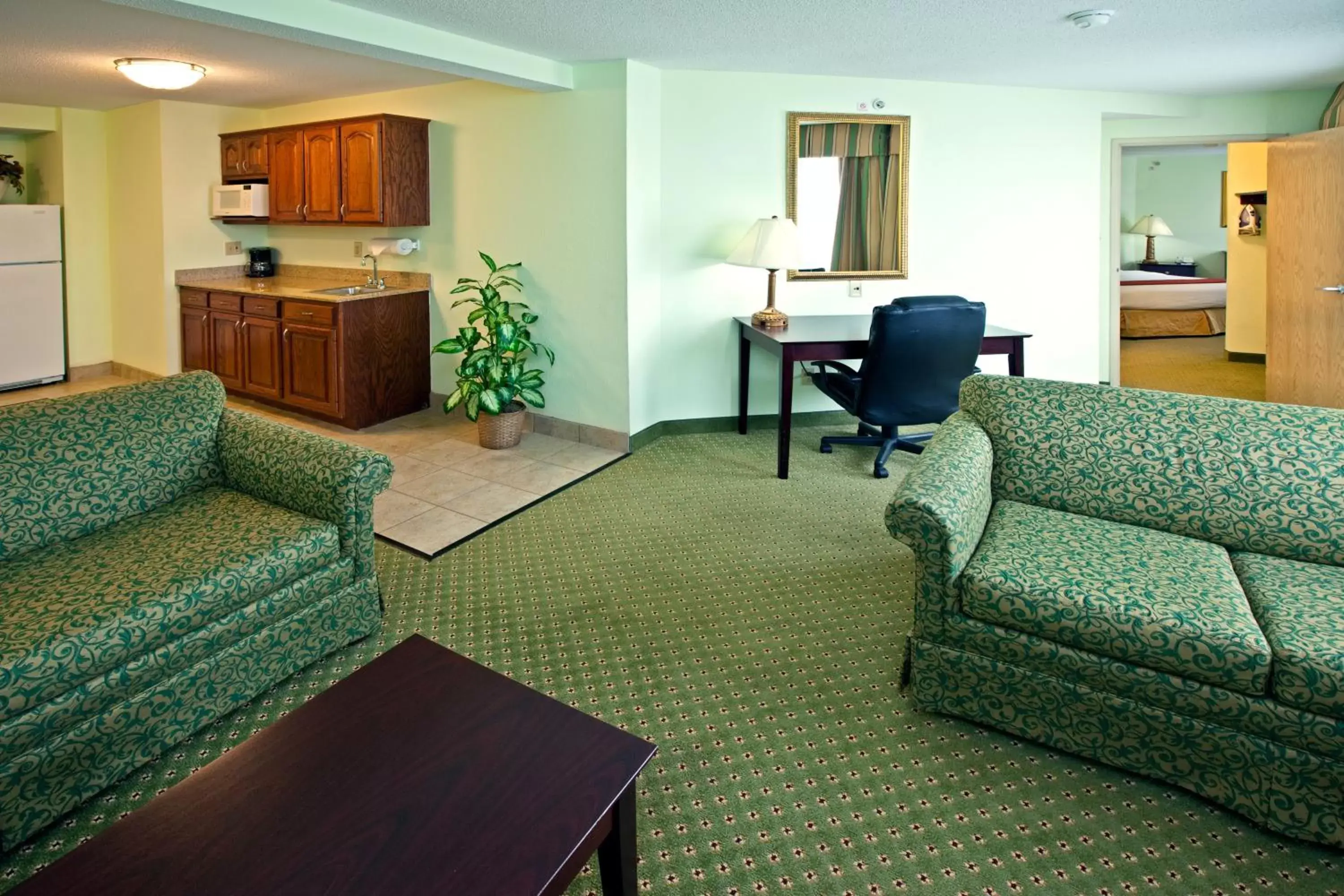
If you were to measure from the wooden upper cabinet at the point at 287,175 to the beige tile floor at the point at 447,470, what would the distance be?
1.36 metres

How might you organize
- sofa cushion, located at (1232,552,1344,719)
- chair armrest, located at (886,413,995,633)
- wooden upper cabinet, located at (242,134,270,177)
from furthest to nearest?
1. wooden upper cabinet, located at (242,134,270,177)
2. chair armrest, located at (886,413,995,633)
3. sofa cushion, located at (1232,552,1344,719)

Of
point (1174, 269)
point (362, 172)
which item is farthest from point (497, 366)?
point (1174, 269)

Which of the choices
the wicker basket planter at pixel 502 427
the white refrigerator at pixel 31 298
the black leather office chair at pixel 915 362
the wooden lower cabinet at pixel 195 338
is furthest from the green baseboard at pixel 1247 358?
the white refrigerator at pixel 31 298

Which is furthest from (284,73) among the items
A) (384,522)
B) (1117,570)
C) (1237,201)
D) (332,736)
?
(1237,201)

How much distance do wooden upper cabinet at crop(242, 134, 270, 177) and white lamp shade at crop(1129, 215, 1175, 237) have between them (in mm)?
9659

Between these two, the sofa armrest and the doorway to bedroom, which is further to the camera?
the doorway to bedroom

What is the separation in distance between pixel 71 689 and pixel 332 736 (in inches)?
28.9

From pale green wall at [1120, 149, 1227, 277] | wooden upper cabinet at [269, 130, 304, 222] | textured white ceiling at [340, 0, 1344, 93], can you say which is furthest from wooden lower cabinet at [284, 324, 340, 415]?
pale green wall at [1120, 149, 1227, 277]

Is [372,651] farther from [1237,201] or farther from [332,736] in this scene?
[1237,201]

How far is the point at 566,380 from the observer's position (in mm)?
4980

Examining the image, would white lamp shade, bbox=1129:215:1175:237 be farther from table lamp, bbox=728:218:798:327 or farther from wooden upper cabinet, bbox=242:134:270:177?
wooden upper cabinet, bbox=242:134:270:177

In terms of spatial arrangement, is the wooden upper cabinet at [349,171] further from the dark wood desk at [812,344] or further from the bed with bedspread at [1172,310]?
the bed with bedspread at [1172,310]

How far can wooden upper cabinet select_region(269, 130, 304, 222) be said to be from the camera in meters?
5.59

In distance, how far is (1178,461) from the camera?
7.82 ft
